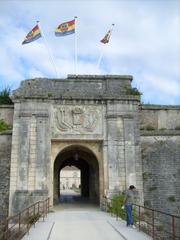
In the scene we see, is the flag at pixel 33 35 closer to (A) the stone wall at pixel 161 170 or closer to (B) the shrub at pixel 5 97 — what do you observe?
(B) the shrub at pixel 5 97

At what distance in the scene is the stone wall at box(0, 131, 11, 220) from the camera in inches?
564

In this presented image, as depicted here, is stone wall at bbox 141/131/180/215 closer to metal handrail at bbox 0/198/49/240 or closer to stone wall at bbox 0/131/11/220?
metal handrail at bbox 0/198/49/240

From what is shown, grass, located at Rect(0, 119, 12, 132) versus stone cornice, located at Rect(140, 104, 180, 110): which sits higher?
stone cornice, located at Rect(140, 104, 180, 110)

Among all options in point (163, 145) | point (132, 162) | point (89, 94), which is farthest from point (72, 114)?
point (163, 145)

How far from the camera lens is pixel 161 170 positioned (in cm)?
1499

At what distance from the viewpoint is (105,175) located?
14.9 meters

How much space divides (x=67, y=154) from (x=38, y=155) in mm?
4371

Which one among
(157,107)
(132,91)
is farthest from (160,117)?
(132,91)

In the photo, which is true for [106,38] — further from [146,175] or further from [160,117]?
[146,175]

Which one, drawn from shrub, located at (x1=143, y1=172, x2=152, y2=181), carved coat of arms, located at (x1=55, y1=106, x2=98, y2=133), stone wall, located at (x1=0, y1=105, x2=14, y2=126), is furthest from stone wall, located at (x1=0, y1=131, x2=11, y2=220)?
shrub, located at (x1=143, y1=172, x2=152, y2=181)

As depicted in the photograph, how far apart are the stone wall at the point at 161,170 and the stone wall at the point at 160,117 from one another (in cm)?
105

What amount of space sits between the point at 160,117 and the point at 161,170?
3.17 m

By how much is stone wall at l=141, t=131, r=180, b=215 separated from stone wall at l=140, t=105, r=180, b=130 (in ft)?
3.45

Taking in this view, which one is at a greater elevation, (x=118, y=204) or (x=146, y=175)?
(x=146, y=175)
